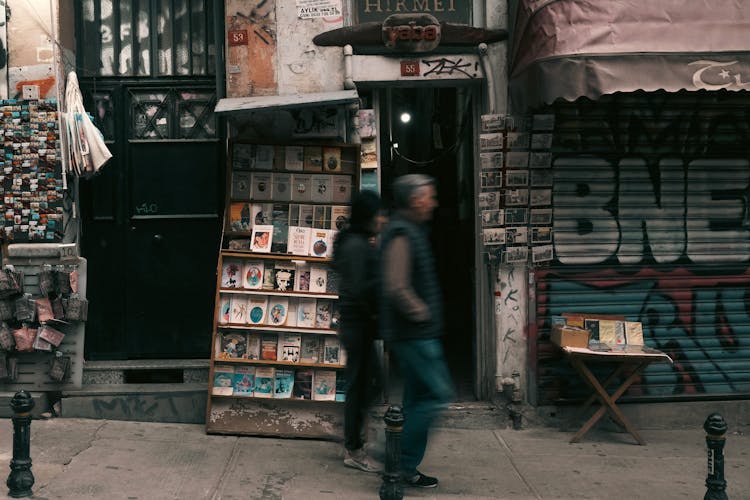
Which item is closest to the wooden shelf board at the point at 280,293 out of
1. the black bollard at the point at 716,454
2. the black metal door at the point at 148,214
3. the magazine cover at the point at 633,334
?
the black metal door at the point at 148,214

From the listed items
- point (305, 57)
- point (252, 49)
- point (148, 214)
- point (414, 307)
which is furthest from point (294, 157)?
point (414, 307)

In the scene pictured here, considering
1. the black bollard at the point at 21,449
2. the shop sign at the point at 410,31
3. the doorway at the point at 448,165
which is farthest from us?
the doorway at the point at 448,165

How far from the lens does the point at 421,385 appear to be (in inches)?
214

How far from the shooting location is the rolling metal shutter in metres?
7.69

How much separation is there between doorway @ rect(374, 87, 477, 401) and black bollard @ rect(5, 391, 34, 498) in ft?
13.1

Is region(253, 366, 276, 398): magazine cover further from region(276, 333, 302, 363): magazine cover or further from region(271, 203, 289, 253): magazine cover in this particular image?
region(271, 203, 289, 253): magazine cover

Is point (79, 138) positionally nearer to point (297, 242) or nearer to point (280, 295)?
point (297, 242)

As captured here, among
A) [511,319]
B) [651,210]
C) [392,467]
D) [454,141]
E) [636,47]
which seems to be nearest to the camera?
[392,467]

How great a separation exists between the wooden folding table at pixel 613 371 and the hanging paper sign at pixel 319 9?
11.5ft

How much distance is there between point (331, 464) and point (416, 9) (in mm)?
3995

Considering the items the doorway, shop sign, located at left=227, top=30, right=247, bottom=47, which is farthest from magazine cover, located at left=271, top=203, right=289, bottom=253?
shop sign, located at left=227, top=30, right=247, bottom=47

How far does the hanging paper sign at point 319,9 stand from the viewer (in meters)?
7.56

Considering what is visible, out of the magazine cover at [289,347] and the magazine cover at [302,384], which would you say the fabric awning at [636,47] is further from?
the magazine cover at [302,384]

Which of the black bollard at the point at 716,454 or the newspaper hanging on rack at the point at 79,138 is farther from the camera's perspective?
the newspaper hanging on rack at the point at 79,138
